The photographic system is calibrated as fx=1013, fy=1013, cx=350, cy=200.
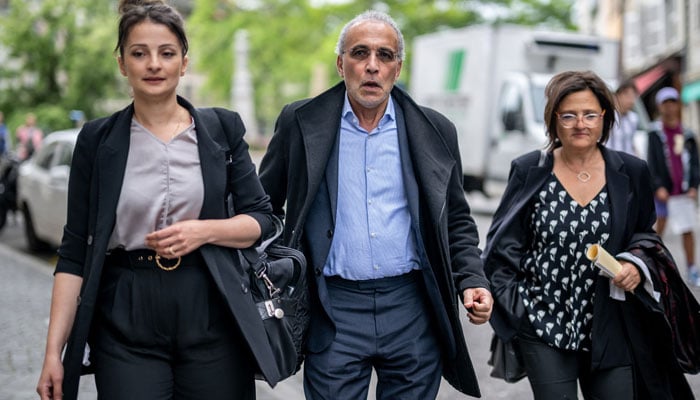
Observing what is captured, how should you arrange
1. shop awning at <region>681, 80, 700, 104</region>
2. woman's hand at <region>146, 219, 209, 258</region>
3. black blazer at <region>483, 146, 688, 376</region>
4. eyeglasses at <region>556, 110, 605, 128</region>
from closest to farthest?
woman's hand at <region>146, 219, 209, 258</region>, black blazer at <region>483, 146, 688, 376</region>, eyeglasses at <region>556, 110, 605, 128</region>, shop awning at <region>681, 80, 700, 104</region>

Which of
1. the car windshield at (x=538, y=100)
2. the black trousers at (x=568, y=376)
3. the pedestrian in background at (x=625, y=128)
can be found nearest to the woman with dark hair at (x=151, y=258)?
the black trousers at (x=568, y=376)

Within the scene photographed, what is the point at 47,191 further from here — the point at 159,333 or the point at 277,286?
the point at 159,333

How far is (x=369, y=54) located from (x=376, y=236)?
626 millimetres

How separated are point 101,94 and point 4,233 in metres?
19.8

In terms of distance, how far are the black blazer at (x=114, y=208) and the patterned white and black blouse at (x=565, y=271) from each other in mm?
1330

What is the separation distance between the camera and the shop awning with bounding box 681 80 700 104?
25.3 m

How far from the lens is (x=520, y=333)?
4.00 meters

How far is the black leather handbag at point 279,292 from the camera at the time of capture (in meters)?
3.11

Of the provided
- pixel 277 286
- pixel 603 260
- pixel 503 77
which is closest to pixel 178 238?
pixel 277 286

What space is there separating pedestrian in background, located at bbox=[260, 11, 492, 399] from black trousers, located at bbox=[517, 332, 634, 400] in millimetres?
428

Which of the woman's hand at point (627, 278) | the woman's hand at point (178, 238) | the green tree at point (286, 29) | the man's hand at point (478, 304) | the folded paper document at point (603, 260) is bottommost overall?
the man's hand at point (478, 304)

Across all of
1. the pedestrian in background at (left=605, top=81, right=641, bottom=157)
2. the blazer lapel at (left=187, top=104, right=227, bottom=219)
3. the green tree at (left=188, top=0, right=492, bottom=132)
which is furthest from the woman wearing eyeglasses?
the green tree at (left=188, top=0, right=492, bottom=132)

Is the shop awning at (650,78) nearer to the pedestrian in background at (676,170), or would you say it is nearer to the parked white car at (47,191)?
the pedestrian in background at (676,170)

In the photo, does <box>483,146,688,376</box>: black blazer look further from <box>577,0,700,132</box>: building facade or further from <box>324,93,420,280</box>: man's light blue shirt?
<box>577,0,700,132</box>: building facade
